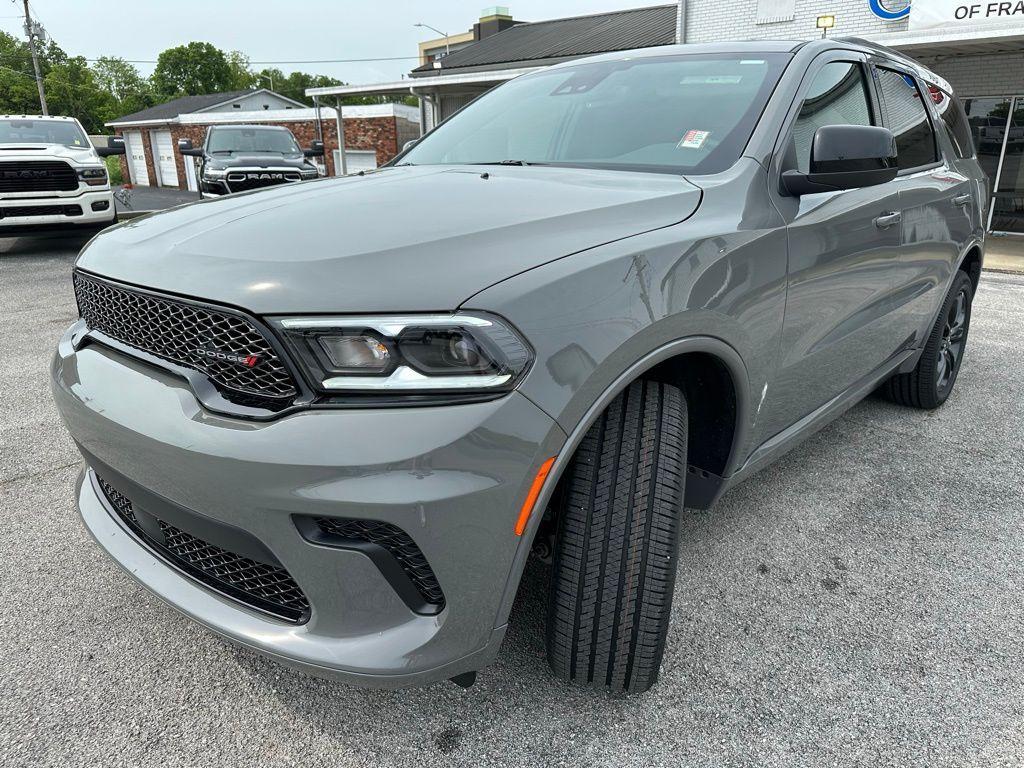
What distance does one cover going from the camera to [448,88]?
17953 millimetres

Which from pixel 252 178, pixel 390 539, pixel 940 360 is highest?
pixel 390 539

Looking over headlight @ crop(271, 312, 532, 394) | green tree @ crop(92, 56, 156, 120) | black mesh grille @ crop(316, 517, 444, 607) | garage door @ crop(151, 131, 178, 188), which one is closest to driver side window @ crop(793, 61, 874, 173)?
headlight @ crop(271, 312, 532, 394)

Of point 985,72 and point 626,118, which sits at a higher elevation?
point 985,72

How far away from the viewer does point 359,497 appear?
1.28 m

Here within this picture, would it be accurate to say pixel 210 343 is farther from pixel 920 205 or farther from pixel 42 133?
pixel 42 133

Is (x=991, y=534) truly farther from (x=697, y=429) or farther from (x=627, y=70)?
(x=627, y=70)

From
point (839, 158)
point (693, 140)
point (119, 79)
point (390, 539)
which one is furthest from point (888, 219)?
point (119, 79)

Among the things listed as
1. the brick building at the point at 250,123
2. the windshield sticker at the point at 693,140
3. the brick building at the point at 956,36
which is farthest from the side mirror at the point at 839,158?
the brick building at the point at 250,123

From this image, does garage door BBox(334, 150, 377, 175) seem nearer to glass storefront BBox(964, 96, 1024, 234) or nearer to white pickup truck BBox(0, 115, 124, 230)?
white pickup truck BBox(0, 115, 124, 230)

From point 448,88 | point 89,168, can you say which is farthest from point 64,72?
point 89,168

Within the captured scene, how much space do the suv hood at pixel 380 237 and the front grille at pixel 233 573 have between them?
21.9 inches

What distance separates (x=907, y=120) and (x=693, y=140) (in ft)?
5.02

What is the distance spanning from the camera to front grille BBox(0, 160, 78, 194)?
845 centimetres

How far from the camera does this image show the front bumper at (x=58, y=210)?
8.56 meters
